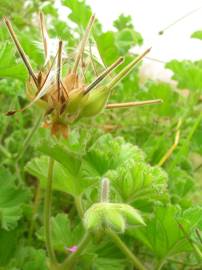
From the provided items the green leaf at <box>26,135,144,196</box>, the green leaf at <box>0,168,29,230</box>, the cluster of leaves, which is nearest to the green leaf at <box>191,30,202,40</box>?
the cluster of leaves

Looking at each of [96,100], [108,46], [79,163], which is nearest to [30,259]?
[79,163]

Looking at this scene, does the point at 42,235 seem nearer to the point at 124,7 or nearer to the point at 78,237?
the point at 78,237

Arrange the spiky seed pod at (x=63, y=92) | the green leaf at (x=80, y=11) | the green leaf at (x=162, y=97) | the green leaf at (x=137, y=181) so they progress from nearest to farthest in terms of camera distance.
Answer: the spiky seed pod at (x=63, y=92)
the green leaf at (x=137, y=181)
the green leaf at (x=80, y=11)
the green leaf at (x=162, y=97)

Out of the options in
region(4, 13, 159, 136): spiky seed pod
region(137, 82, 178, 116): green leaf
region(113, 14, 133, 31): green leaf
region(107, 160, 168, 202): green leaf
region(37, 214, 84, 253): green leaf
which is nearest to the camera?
region(4, 13, 159, 136): spiky seed pod

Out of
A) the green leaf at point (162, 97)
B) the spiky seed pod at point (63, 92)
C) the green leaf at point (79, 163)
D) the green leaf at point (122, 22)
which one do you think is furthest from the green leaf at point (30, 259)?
the green leaf at point (122, 22)

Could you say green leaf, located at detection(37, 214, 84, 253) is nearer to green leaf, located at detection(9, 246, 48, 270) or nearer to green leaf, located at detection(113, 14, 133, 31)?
green leaf, located at detection(9, 246, 48, 270)

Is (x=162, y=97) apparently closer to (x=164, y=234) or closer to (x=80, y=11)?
(x=80, y=11)

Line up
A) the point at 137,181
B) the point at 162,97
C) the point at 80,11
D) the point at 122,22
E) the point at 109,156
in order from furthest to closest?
1. the point at 122,22
2. the point at 162,97
3. the point at 80,11
4. the point at 109,156
5. the point at 137,181

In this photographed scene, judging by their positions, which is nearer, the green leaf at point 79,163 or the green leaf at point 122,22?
the green leaf at point 79,163

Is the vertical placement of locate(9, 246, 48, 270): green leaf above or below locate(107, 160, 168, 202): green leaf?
below

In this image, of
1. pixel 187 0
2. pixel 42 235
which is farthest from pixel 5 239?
pixel 187 0

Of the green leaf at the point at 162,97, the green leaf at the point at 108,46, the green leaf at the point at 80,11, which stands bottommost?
the green leaf at the point at 162,97

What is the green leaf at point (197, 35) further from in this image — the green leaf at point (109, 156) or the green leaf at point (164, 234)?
the green leaf at point (164, 234)
